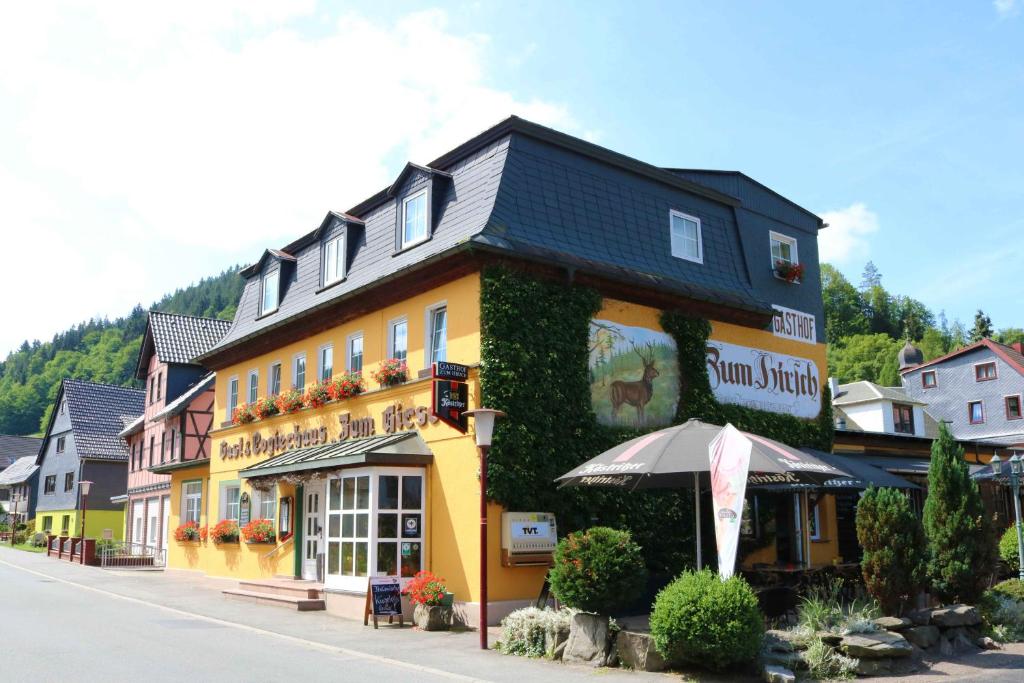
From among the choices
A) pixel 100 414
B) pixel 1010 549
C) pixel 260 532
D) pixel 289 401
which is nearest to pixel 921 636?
pixel 1010 549

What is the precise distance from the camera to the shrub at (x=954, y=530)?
14062mm

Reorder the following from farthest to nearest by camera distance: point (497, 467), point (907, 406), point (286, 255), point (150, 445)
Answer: point (907, 406), point (150, 445), point (286, 255), point (497, 467)

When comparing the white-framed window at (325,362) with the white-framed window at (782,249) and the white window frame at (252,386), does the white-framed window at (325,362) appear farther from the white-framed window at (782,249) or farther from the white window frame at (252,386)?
the white-framed window at (782,249)

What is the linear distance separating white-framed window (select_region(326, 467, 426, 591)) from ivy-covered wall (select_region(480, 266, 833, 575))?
7.43 feet

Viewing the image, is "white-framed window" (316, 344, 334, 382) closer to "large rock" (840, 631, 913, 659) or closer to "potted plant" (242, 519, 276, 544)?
"potted plant" (242, 519, 276, 544)

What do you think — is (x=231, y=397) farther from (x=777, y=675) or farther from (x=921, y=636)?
(x=921, y=636)

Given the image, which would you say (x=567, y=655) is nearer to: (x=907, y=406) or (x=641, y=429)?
(x=641, y=429)

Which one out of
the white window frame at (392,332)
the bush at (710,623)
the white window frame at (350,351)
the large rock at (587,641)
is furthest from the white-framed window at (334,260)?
the bush at (710,623)

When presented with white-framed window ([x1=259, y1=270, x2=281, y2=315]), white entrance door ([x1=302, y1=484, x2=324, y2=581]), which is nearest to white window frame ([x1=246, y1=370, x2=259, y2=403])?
white-framed window ([x1=259, y1=270, x2=281, y2=315])

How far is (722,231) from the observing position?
2223cm

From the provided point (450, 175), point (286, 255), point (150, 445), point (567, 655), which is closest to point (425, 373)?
point (450, 175)

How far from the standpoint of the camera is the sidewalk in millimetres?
10844

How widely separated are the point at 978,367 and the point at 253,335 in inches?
1664

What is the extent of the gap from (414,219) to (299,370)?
6134 mm
